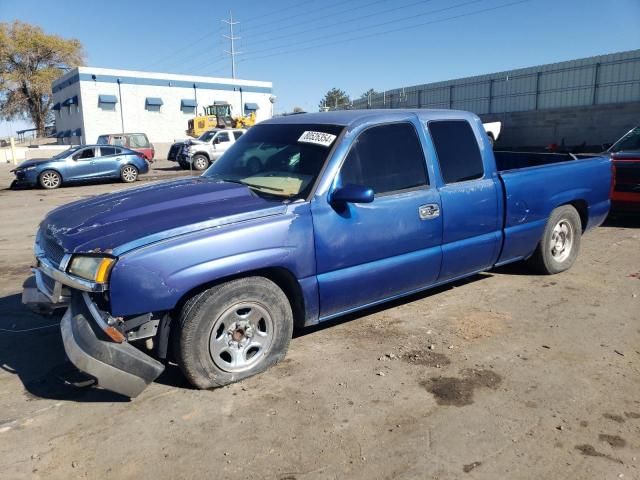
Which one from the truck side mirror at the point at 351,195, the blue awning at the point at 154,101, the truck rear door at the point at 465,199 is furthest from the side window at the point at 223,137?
the blue awning at the point at 154,101

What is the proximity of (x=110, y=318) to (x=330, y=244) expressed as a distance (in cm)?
154

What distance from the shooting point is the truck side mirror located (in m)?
3.69

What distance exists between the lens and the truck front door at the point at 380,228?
381cm

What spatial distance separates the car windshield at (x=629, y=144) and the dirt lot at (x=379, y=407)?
492 centimetres

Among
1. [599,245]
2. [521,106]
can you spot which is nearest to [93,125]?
[521,106]

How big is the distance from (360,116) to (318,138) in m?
0.43

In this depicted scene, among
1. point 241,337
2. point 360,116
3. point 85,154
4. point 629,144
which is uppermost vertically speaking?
point 360,116

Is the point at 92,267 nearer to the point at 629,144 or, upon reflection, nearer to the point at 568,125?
the point at 629,144

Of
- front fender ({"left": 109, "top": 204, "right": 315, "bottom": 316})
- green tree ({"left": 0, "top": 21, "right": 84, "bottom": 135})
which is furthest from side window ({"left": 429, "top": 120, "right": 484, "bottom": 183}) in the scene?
green tree ({"left": 0, "top": 21, "right": 84, "bottom": 135})

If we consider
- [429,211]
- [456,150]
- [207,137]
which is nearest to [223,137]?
[207,137]

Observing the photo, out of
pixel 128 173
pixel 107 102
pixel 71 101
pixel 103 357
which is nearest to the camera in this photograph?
pixel 103 357

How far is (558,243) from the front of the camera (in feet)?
19.5

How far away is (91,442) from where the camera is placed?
116 inches

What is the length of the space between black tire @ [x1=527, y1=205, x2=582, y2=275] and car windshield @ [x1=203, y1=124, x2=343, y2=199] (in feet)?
9.60
